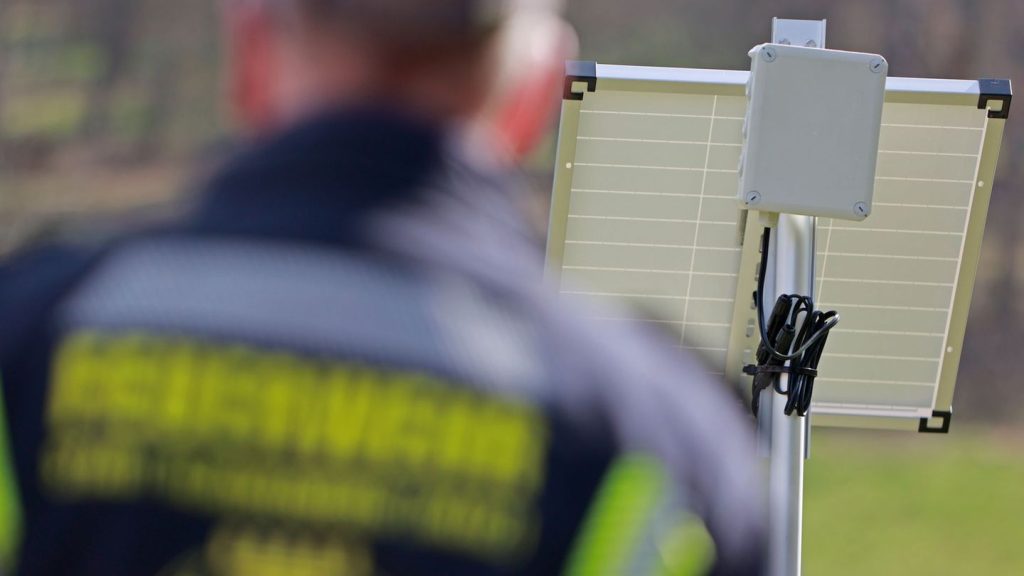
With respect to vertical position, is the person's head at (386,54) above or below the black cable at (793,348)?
above

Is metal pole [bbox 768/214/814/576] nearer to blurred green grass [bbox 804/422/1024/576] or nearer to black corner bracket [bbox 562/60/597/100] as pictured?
black corner bracket [bbox 562/60/597/100]

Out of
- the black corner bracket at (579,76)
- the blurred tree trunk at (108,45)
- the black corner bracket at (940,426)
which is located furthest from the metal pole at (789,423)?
the blurred tree trunk at (108,45)

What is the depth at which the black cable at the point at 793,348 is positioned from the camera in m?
2.93

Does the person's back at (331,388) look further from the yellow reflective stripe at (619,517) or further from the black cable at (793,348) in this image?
the black cable at (793,348)

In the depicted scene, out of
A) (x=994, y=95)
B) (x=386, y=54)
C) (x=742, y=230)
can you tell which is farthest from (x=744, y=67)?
(x=386, y=54)

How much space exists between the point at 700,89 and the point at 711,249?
35 centimetres

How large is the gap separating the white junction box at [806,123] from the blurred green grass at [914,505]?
5.59 meters

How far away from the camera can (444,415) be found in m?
1.35

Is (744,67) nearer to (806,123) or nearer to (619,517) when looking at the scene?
(806,123)

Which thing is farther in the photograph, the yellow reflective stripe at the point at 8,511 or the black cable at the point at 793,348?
A: the black cable at the point at 793,348

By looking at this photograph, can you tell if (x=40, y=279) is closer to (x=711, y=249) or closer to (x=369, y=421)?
(x=369, y=421)

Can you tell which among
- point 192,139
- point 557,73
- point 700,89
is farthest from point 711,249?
point 192,139

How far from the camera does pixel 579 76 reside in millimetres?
3256

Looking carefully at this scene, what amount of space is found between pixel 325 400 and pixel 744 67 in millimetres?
13823
